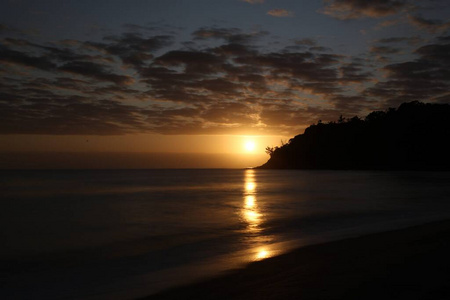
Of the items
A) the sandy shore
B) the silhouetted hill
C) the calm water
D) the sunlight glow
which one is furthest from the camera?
the silhouetted hill

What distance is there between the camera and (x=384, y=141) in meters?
157

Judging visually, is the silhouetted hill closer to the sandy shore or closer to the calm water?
the calm water

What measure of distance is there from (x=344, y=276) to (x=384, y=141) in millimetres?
161492

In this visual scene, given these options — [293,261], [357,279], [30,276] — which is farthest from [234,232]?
[357,279]

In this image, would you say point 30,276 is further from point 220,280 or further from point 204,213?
point 204,213

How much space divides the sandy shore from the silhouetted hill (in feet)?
485

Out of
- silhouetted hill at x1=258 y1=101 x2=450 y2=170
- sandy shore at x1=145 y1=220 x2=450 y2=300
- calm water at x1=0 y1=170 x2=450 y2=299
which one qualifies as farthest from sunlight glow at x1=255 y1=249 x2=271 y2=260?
silhouetted hill at x1=258 y1=101 x2=450 y2=170

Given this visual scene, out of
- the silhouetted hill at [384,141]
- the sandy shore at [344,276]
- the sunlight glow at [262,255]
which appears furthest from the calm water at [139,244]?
the silhouetted hill at [384,141]

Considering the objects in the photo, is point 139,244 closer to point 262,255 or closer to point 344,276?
point 262,255

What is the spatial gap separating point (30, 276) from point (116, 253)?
12.5ft

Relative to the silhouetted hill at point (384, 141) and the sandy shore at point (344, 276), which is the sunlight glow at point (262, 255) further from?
the silhouetted hill at point (384, 141)

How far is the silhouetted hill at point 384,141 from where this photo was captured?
142750 mm

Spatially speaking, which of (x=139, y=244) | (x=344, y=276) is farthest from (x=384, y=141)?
(x=344, y=276)

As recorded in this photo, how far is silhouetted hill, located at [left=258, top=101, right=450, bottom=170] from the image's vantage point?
143 metres
